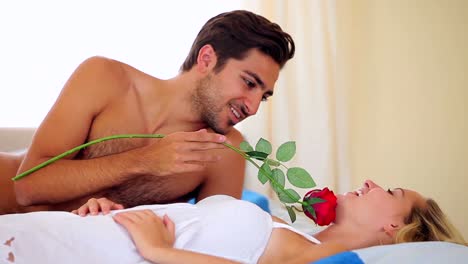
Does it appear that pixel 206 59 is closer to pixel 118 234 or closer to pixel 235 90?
pixel 235 90

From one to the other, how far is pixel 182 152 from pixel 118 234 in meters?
0.34

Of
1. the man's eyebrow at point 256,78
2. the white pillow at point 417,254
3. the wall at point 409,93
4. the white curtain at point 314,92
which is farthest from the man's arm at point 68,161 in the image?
the wall at point 409,93

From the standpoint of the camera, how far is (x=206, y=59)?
1754 millimetres

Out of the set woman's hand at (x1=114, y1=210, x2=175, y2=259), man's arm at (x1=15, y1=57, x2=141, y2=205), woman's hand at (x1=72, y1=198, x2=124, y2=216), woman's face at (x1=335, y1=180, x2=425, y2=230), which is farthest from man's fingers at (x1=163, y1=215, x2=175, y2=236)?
woman's face at (x1=335, y1=180, x2=425, y2=230)

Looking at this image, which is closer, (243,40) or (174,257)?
(174,257)

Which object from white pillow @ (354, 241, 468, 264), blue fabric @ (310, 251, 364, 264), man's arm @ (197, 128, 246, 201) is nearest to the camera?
blue fabric @ (310, 251, 364, 264)

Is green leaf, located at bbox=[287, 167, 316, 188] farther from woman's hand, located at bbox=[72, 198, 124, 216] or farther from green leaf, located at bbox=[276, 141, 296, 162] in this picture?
woman's hand, located at bbox=[72, 198, 124, 216]

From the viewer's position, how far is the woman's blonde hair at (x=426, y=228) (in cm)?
127

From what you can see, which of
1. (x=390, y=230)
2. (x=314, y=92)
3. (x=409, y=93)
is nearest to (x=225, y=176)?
→ (x=390, y=230)

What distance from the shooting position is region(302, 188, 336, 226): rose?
3.93ft

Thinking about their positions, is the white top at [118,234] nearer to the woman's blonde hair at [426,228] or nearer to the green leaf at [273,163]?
the green leaf at [273,163]

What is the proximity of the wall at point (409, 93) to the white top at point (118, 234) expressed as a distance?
1.66 m

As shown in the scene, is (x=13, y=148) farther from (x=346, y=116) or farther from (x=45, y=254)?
(x=346, y=116)

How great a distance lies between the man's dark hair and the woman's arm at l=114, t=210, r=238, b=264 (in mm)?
789
